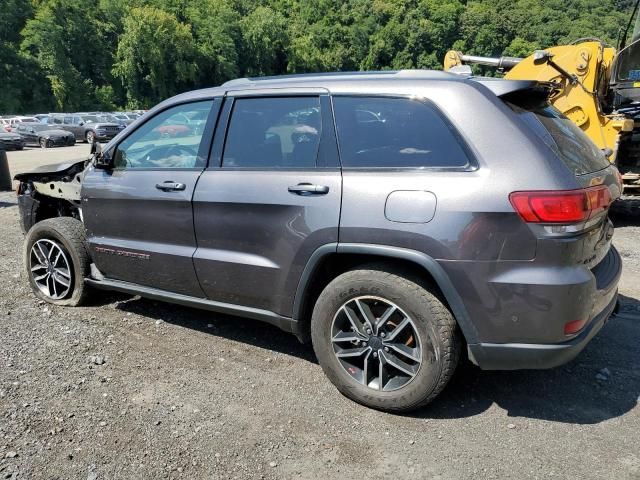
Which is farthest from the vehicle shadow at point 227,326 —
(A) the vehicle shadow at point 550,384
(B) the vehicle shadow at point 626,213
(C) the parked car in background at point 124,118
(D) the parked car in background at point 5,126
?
(C) the parked car in background at point 124,118

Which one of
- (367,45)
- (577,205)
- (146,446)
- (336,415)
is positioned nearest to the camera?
(577,205)

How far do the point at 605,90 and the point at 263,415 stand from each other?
7817mm

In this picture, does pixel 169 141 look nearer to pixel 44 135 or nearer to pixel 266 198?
pixel 266 198

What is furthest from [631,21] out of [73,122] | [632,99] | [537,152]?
[73,122]

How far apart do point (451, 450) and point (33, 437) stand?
2.19m

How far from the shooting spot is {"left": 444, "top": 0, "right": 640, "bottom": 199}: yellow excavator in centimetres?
775

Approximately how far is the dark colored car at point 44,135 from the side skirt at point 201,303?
82.4 ft

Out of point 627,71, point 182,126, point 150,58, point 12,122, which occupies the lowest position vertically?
point 12,122

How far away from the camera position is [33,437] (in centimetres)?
285

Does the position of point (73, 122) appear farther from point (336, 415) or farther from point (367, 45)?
point (367, 45)

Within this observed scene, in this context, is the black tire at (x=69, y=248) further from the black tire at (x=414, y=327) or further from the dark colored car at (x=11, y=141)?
the dark colored car at (x=11, y=141)

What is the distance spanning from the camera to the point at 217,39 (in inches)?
3253

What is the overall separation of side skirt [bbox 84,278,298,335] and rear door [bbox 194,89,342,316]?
0.04 metres

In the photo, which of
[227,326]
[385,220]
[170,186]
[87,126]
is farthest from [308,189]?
[87,126]
